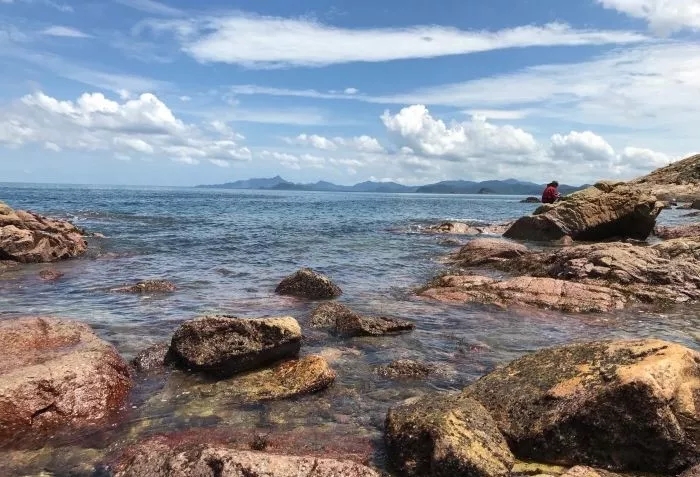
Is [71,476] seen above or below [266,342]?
below

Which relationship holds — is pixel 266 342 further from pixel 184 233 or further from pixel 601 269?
pixel 184 233

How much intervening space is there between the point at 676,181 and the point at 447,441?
313 feet

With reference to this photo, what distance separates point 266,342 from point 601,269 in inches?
505

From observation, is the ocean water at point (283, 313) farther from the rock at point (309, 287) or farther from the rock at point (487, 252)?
the rock at point (487, 252)

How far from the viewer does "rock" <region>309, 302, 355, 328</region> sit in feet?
42.9

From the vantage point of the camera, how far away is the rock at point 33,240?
909 inches

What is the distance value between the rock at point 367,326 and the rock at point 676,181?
68.8 metres

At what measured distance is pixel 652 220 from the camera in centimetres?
3091

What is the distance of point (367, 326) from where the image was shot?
1249cm

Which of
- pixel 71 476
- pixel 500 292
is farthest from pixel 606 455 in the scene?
pixel 500 292

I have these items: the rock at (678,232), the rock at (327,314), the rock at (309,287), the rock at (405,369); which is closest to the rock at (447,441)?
the rock at (405,369)

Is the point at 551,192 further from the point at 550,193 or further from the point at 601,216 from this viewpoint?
the point at 601,216

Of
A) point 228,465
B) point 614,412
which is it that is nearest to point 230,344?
point 228,465

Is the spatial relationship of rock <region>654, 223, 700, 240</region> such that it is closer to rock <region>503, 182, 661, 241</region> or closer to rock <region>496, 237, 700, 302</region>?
rock <region>503, 182, 661, 241</region>
